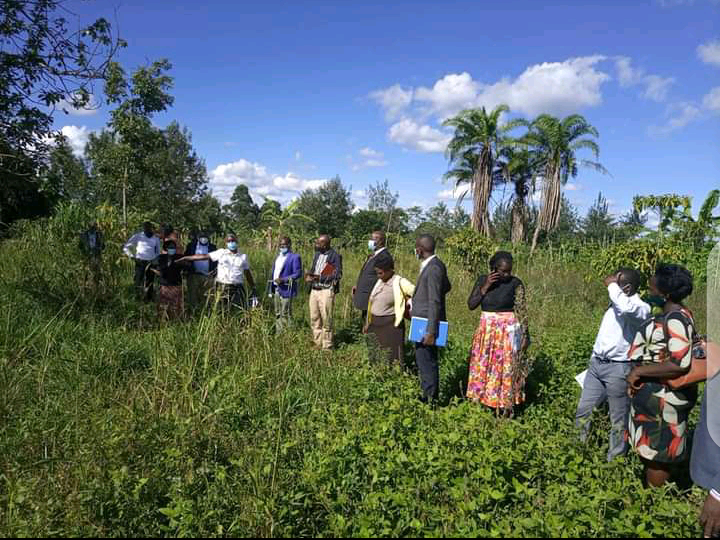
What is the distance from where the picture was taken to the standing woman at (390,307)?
14.9 feet

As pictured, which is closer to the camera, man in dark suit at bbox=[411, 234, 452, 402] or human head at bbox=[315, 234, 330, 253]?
man in dark suit at bbox=[411, 234, 452, 402]

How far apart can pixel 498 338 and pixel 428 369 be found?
717mm

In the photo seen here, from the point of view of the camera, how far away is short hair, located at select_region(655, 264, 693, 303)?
2.75 meters

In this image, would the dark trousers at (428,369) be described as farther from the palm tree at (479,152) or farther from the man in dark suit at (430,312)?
the palm tree at (479,152)

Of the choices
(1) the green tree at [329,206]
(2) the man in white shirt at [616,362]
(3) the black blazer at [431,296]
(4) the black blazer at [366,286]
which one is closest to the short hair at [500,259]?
(3) the black blazer at [431,296]

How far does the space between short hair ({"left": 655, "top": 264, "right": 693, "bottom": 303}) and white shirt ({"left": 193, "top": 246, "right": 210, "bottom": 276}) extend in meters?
6.15

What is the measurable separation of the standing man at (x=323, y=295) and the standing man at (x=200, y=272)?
1950 millimetres

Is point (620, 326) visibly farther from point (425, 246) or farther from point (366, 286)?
point (366, 286)

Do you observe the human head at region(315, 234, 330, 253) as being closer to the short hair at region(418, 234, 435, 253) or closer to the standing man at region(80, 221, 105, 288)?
the short hair at region(418, 234, 435, 253)

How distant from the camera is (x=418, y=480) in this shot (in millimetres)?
2207

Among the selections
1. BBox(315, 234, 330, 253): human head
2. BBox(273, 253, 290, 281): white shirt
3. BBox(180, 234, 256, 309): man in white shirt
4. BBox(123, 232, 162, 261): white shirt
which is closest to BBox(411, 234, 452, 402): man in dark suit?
BBox(315, 234, 330, 253): human head

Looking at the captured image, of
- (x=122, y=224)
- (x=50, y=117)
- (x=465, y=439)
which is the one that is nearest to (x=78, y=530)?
(x=465, y=439)

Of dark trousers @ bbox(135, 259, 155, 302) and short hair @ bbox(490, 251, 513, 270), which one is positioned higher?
short hair @ bbox(490, 251, 513, 270)

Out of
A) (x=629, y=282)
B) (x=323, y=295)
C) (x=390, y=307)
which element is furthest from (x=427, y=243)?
(x=323, y=295)
